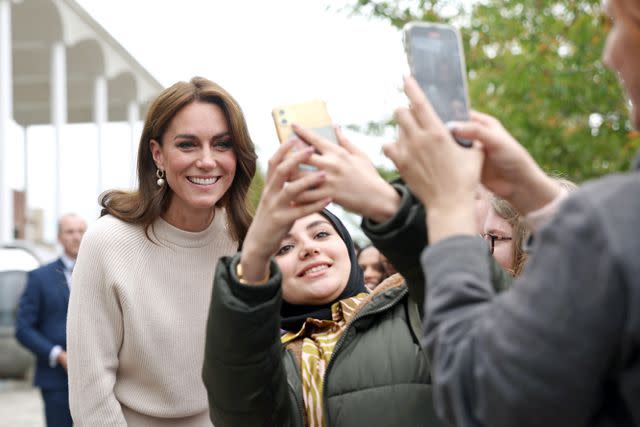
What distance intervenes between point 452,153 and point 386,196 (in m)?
0.30

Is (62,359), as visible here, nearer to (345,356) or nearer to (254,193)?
(254,193)

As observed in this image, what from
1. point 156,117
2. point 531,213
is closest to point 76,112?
point 156,117

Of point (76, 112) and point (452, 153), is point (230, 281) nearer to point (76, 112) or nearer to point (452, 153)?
point (452, 153)

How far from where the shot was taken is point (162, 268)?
3830mm

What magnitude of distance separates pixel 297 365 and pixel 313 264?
1.36ft

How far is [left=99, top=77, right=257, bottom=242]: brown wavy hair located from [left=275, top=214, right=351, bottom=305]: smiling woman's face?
828 mm

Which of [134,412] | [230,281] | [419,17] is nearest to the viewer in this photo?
[230,281]

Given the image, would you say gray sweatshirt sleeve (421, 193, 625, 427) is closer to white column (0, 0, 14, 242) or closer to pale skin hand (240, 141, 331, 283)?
pale skin hand (240, 141, 331, 283)

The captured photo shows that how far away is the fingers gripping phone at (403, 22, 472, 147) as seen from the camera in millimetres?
1723

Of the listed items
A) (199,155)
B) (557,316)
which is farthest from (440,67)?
(199,155)

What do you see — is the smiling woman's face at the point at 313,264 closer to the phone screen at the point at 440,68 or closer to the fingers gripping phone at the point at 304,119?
the fingers gripping phone at the point at 304,119

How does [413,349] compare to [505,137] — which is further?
[413,349]

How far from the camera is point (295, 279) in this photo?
298 centimetres

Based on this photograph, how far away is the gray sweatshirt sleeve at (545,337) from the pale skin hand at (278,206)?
568 millimetres
